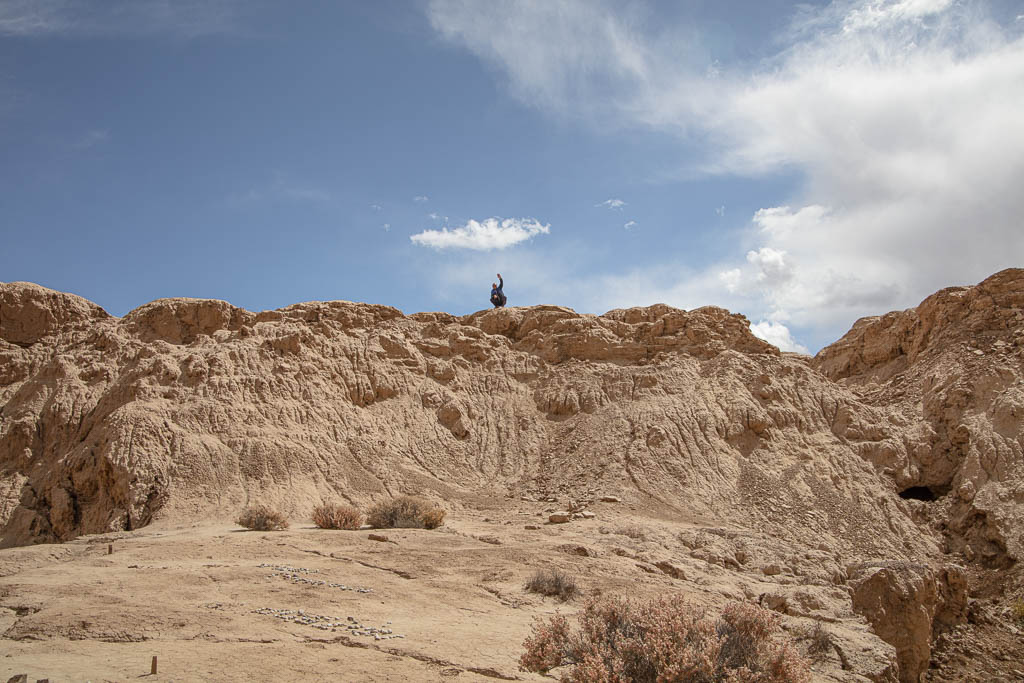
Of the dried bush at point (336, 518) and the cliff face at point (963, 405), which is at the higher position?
the cliff face at point (963, 405)

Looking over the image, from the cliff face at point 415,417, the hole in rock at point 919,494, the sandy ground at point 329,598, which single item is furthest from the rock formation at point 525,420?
the sandy ground at point 329,598

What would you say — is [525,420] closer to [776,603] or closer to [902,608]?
[776,603]

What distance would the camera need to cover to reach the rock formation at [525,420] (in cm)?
2203

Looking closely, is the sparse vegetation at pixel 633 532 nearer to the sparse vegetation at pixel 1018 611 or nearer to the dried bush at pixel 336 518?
the dried bush at pixel 336 518

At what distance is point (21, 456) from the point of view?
2400 cm

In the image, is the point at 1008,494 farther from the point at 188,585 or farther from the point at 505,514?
the point at 188,585

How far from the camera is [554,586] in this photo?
494 inches

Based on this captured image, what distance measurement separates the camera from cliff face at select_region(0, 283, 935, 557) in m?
22.2

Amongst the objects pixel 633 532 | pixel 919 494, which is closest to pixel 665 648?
pixel 633 532

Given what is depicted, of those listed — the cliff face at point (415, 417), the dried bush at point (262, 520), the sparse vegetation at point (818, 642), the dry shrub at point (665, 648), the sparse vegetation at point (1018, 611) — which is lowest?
the sparse vegetation at point (1018, 611)

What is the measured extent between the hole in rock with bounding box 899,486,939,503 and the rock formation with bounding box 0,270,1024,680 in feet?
0.67

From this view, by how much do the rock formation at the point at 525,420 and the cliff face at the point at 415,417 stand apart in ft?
0.27

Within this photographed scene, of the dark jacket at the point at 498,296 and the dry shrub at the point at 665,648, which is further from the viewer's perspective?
the dark jacket at the point at 498,296

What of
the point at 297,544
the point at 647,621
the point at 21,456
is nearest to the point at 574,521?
the point at 297,544
